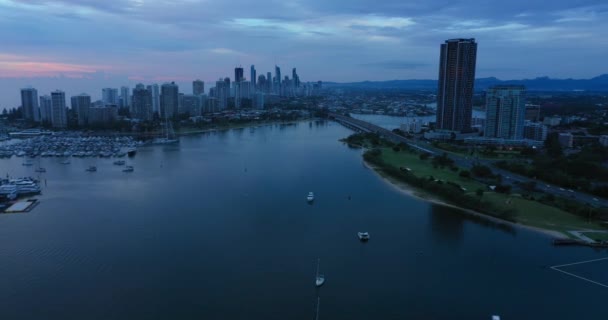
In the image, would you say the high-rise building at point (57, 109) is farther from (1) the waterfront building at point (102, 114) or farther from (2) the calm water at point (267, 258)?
(2) the calm water at point (267, 258)

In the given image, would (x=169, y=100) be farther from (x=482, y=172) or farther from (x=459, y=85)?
(x=482, y=172)

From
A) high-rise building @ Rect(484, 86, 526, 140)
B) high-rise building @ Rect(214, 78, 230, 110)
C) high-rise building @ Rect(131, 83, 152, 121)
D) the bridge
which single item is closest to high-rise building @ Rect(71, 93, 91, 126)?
high-rise building @ Rect(131, 83, 152, 121)

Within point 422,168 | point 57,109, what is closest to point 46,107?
point 57,109

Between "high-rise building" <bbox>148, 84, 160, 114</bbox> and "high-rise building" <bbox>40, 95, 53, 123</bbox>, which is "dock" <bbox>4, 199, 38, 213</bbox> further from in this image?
"high-rise building" <bbox>148, 84, 160, 114</bbox>

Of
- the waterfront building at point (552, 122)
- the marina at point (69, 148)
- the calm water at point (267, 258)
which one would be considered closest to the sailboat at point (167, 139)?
the marina at point (69, 148)

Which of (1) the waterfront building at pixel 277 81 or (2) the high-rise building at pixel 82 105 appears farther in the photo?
(1) the waterfront building at pixel 277 81

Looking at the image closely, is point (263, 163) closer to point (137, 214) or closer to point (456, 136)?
point (137, 214)
